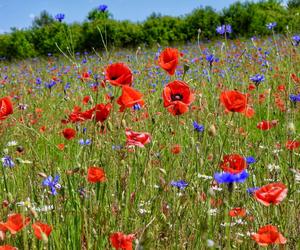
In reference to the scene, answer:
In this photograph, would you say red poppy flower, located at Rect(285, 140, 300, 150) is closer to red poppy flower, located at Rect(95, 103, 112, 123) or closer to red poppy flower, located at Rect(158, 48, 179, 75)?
red poppy flower, located at Rect(158, 48, 179, 75)

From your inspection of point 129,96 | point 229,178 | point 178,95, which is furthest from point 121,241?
point 178,95

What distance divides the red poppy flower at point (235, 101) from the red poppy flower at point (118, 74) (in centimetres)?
33

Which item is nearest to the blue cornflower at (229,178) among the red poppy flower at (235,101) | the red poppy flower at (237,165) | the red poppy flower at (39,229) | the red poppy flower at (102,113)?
the red poppy flower at (237,165)

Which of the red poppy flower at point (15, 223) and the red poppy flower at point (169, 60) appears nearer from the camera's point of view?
the red poppy flower at point (15, 223)

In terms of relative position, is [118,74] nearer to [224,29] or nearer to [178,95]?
[178,95]

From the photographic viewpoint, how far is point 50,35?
1759 centimetres

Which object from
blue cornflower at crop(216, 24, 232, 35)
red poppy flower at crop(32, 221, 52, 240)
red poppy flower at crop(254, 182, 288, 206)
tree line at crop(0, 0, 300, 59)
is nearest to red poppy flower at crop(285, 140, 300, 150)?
red poppy flower at crop(254, 182, 288, 206)

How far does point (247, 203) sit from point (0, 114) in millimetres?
1076

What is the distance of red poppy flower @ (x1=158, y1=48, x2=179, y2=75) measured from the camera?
177cm

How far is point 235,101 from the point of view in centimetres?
152

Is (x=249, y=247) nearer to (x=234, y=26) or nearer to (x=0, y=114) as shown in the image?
(x=0, y=114)

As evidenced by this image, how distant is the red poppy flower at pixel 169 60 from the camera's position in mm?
1768

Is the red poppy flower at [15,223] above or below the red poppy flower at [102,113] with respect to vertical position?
below

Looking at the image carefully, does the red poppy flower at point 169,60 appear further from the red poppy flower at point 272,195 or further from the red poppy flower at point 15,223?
the red poppy flower at point 15,223
